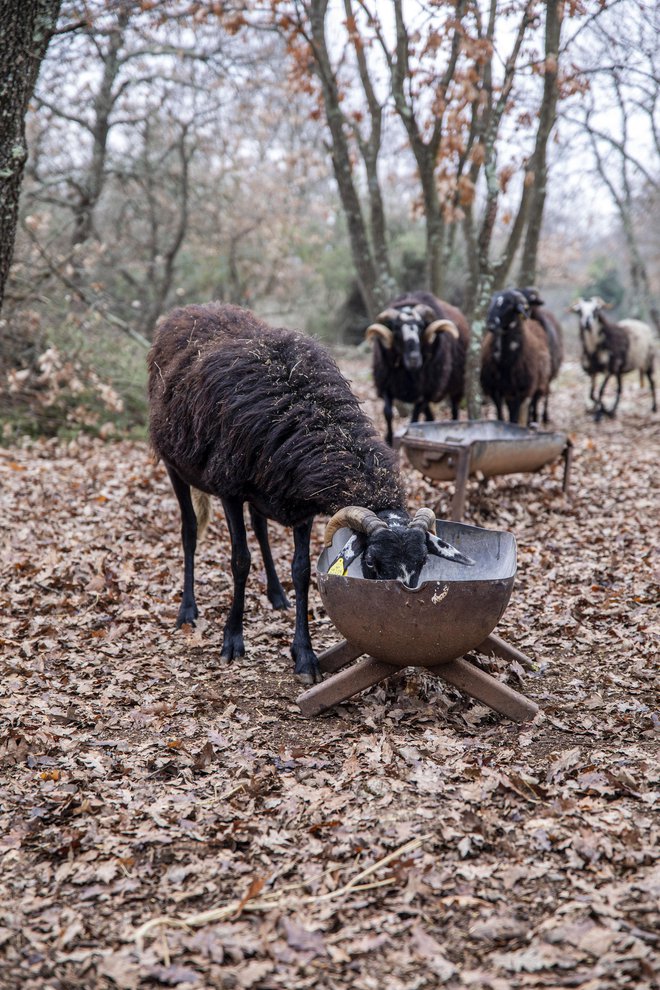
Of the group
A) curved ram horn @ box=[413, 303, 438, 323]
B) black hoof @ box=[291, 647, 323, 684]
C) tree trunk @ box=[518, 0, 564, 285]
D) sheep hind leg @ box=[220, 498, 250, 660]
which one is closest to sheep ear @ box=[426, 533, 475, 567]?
black hoof @ box=[291, 647, 323, 684]

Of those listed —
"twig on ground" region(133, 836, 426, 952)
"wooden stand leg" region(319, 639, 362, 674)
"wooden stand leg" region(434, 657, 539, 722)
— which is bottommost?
"twig on ground" region(133, 836, 426, 952)

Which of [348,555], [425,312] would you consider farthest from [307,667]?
[425,312]

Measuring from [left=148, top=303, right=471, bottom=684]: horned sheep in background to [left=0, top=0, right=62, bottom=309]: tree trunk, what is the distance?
1.69 meters

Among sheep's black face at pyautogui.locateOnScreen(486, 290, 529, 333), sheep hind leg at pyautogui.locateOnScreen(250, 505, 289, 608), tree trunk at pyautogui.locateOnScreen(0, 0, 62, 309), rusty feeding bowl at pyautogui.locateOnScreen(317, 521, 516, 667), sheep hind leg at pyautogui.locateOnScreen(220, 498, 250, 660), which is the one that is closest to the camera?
rusty feeding bowl at pyautogui.locateOnScreen(317, 521, 516, 667)

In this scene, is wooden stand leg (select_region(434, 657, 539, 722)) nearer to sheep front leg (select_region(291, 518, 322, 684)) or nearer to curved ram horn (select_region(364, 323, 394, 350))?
sheep front leg (select_region(291, 518, 322, 684))

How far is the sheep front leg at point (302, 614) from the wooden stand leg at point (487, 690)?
3.17ft

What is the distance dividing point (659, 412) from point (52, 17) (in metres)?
13.3

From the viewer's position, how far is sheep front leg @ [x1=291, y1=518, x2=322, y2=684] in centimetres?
520

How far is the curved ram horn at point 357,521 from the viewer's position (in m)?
4.38

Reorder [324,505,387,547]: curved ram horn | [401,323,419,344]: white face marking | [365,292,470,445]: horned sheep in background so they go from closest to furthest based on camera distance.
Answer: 1. [324,505,387,547]: curved ram horn
2. [401,323,419,344]: white face marking
3. [365,292,470,445]: horned sheep in background

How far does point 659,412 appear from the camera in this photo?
52.3ft

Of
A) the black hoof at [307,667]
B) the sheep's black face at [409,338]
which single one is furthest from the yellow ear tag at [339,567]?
the sheep's black face at [409,338]

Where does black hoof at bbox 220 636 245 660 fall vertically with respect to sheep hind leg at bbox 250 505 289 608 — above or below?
below

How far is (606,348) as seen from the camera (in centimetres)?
1552
